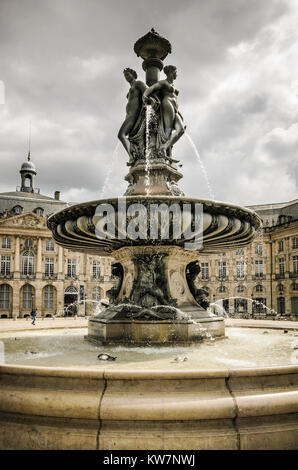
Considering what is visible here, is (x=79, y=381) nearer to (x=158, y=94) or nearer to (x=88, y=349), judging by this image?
(x=88, y=349)

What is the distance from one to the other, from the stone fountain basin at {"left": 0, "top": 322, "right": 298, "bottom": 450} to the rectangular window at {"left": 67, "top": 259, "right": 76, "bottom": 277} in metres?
55.1

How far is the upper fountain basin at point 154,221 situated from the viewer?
6059 millimetres

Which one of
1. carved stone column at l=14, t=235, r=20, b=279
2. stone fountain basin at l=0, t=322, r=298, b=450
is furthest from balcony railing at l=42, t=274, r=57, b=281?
Result: stone fountain basin at l=0, t=322, r=298, b=450

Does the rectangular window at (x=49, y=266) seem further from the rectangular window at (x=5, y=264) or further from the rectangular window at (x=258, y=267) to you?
the rectangular window at (x=258, y=267)

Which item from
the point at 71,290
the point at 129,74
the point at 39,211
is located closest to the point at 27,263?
the point at 71,290

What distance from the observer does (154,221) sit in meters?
6.17

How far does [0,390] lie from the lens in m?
3.57

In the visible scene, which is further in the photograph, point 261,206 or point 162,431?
point 261,206

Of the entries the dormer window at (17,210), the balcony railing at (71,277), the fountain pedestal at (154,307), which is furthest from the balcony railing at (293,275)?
the fountain pedestal at (154,307)

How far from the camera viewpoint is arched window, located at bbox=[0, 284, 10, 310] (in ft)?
172

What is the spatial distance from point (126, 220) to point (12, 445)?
3641 millimetres

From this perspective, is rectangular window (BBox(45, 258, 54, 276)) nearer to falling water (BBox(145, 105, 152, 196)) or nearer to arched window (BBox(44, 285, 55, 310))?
arched window (BBox(44, 285, 55, 310))

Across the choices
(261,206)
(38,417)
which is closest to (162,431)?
(38,417)
